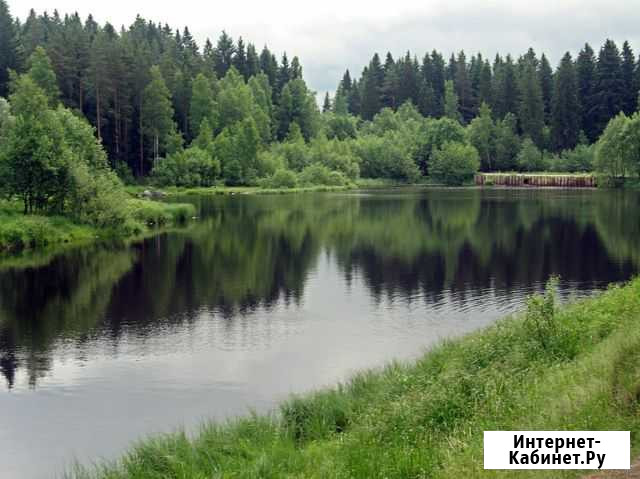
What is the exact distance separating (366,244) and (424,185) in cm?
11088

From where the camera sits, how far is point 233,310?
35562 mm

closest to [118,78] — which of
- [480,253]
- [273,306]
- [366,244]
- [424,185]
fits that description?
[424,185]

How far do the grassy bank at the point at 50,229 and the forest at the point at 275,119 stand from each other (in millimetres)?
30825

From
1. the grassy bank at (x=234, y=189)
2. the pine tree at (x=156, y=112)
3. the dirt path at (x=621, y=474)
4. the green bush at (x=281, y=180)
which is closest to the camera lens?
the dirt path at (x=621, y=474)

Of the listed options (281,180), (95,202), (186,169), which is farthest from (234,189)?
(95,202)

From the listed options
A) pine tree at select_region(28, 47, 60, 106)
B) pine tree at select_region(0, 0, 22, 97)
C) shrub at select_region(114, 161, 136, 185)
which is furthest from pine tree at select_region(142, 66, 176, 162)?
Result: pine tree at select_region(0, 0, 22, 97)

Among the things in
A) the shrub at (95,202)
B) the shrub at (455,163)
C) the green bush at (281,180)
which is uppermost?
the shrub at (455,163)

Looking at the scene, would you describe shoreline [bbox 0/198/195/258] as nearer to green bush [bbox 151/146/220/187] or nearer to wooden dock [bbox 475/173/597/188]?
green bush [bbox 151/146/220/187]

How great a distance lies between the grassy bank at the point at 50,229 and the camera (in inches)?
2208

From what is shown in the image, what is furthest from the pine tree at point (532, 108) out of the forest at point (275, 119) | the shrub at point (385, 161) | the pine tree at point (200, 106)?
the pine tree at point (200, 106)

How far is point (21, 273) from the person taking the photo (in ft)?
153

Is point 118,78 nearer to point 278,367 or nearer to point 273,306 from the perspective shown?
point 273,306

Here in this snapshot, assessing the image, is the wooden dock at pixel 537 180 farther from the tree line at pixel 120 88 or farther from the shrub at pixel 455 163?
the tree line at pixel 120 88

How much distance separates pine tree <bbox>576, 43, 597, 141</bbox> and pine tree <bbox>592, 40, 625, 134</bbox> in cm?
87
